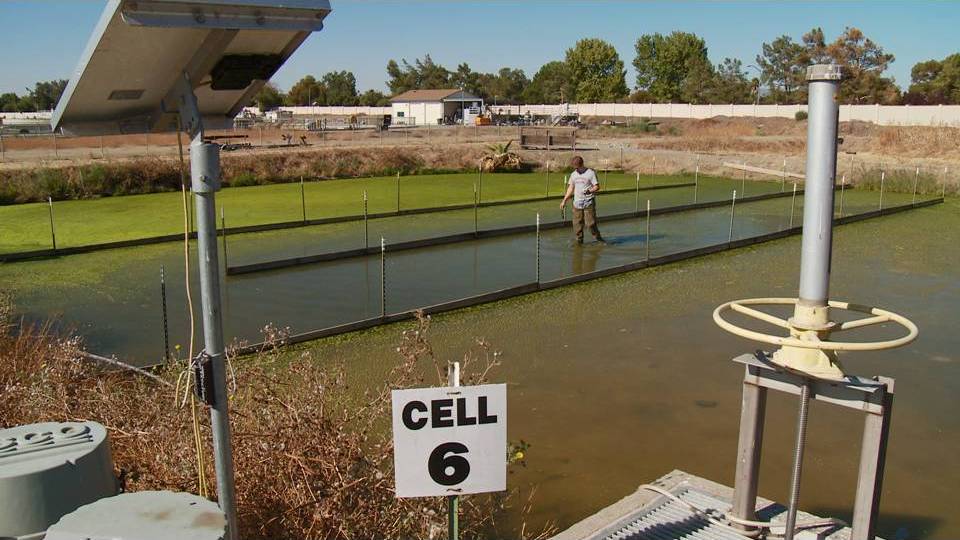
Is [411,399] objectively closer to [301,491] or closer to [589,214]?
[301,491]

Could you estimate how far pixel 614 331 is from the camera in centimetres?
1122

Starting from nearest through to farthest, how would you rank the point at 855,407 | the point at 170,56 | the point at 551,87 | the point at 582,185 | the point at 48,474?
the point at 170,56 → the point at 48,474 → the point at 855,407 → the point at 582,185 → the point at 551,87

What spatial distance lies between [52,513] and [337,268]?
1153 centimetres

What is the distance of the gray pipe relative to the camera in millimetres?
4211

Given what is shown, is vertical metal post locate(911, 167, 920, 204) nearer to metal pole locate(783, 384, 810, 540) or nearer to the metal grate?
the metal grate

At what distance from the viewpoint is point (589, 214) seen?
17281mm

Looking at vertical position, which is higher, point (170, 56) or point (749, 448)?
point (170, 56)

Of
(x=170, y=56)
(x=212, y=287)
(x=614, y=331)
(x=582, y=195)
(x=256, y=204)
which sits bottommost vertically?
(x=614, y=331)

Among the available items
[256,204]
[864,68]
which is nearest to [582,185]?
[256,204]

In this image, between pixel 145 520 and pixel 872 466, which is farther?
pixel 872 466

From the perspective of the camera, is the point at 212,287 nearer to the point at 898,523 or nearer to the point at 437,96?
the point at 898,523

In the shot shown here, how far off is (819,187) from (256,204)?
862 inches

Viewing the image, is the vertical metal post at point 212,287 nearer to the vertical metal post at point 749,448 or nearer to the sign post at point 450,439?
the sign post at point 450,439

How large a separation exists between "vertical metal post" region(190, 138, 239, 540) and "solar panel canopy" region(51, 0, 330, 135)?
0.34 m
